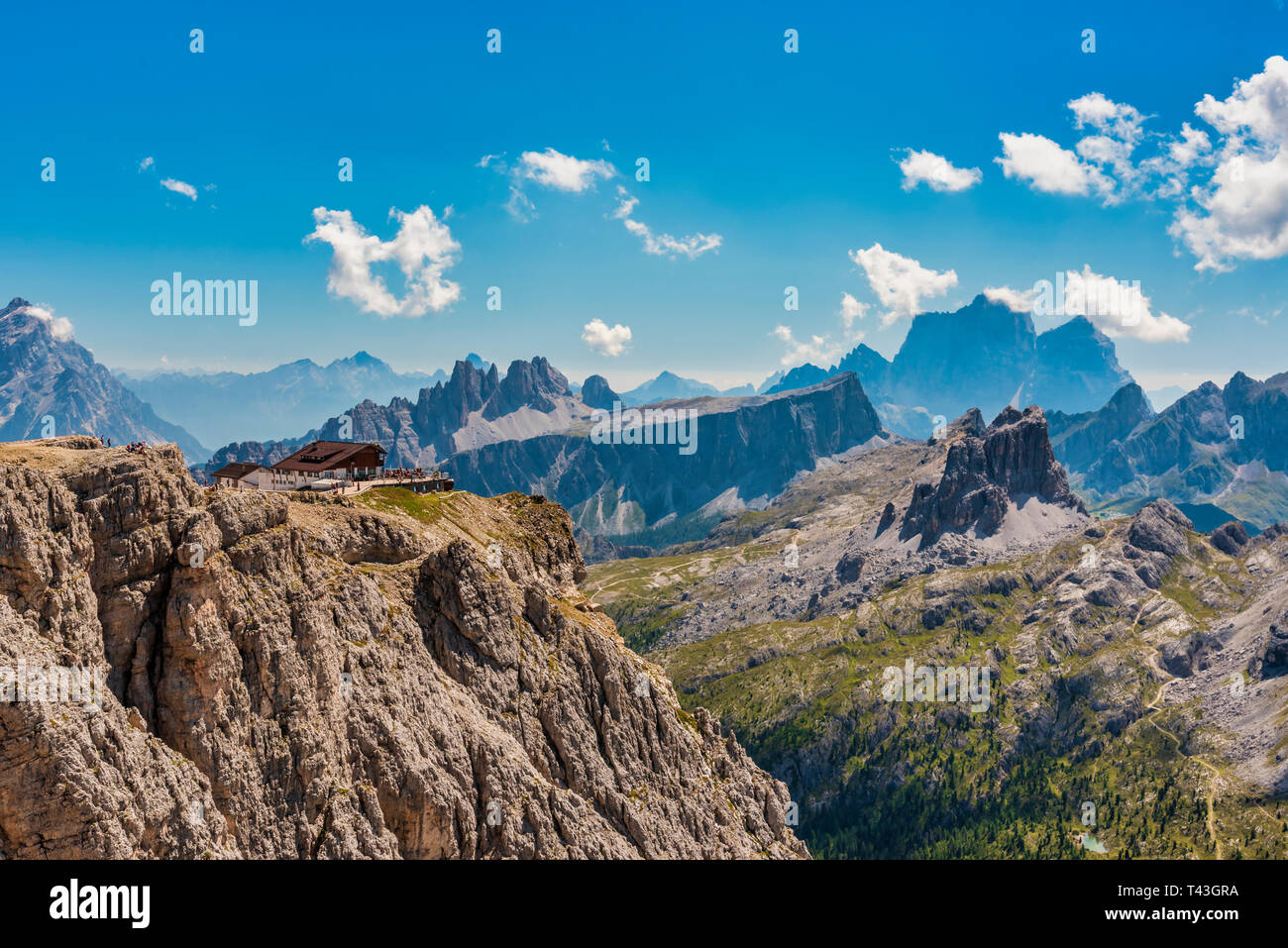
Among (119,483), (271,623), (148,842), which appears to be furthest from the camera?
(271,623)

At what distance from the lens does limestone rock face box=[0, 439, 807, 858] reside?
4569cm

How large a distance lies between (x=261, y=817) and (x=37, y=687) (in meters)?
16.8

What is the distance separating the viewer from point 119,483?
52938mm

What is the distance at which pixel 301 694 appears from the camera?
60.0 metres

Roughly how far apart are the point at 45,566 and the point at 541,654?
4905cm

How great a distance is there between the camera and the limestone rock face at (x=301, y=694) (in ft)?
150

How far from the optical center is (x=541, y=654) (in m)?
88.2
